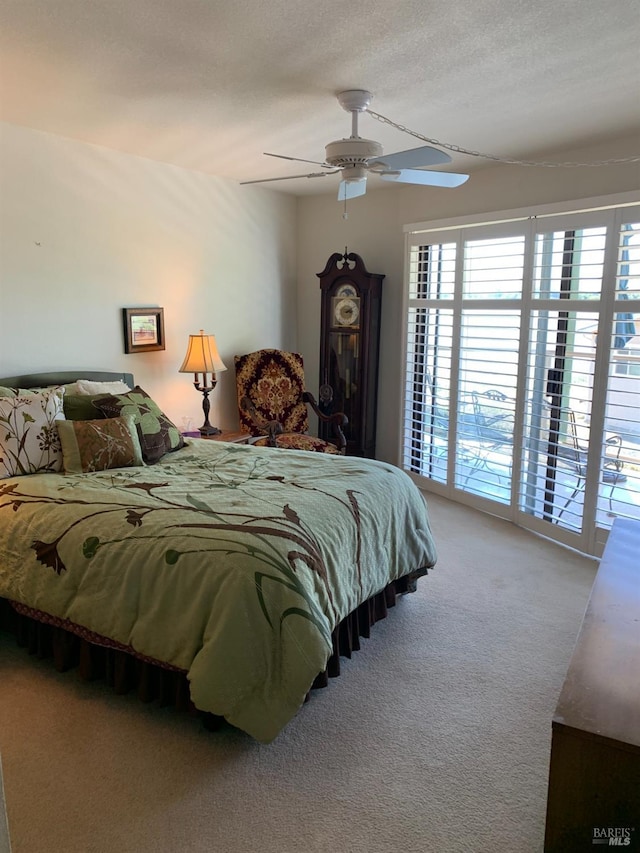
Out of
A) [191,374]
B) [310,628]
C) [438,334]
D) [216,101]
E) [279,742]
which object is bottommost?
[279,742]

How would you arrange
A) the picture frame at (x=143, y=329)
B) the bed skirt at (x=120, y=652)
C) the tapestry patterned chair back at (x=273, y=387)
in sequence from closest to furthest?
1. the bed skirt at (x=120, y=652)
2. the picture frame at (x=143, y=329)
3. the tapestry patterned chair back at (x=273, y=387)

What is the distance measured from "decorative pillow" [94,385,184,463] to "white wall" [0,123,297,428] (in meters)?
0.62

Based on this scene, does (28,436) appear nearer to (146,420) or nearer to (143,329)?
(146,420)

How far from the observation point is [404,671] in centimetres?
264

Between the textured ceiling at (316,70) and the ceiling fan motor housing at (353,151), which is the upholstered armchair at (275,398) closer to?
the textured ceiling at (316,70)

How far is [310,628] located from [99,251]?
2955 millimetres

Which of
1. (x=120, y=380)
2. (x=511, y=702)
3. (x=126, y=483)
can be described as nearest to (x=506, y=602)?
(x=511, y=702)

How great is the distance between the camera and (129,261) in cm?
413

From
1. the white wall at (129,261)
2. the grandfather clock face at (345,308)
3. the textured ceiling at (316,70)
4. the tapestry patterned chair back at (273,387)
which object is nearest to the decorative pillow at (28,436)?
the white wall at (129,261)

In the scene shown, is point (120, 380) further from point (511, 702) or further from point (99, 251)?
point (511, 702)

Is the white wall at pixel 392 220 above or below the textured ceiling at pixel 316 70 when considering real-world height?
below

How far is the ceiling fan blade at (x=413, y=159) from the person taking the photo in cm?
257

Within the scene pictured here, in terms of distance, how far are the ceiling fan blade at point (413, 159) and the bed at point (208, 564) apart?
1.46 meters

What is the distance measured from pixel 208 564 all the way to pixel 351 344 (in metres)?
3.30
